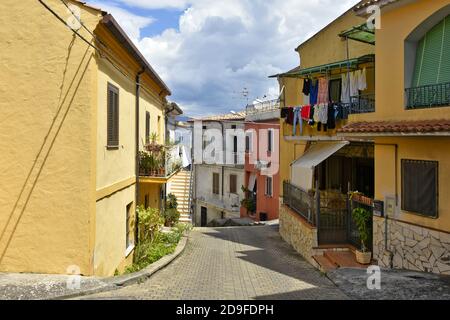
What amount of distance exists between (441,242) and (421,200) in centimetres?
111

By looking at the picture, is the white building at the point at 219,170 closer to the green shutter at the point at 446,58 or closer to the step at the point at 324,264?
the step at the point at 324,264

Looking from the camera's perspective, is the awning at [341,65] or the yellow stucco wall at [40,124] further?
the awning at [341,65]

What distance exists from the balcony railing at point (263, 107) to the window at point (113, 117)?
1962 centimetres

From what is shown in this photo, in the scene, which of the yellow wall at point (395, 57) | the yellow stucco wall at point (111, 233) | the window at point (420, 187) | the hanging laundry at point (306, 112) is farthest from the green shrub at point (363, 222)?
the yellow stucco wall at point (111, 233)

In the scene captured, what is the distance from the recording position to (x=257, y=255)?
15680 millimetres

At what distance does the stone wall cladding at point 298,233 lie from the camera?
14570mm

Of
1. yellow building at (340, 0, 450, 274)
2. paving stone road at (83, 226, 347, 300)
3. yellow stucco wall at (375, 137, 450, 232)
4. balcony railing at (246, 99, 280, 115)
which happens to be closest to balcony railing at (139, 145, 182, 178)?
paving stone road at (83, 226, 347, 300)

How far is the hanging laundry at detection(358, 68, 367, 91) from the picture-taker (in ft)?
51.1

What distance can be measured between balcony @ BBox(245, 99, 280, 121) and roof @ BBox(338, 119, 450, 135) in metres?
17.3

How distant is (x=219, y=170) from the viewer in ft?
128

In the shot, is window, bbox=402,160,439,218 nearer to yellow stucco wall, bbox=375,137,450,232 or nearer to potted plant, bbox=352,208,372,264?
yellow stucco wall, bbox=375,137,450,232

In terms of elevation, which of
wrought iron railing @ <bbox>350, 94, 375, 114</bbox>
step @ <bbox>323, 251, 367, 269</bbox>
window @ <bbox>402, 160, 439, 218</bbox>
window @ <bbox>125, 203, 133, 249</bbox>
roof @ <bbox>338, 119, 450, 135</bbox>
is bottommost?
step @ <bbox>323, 251, 367, 269</bbox>

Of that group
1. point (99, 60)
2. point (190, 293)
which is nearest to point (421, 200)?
point (190, 293)
